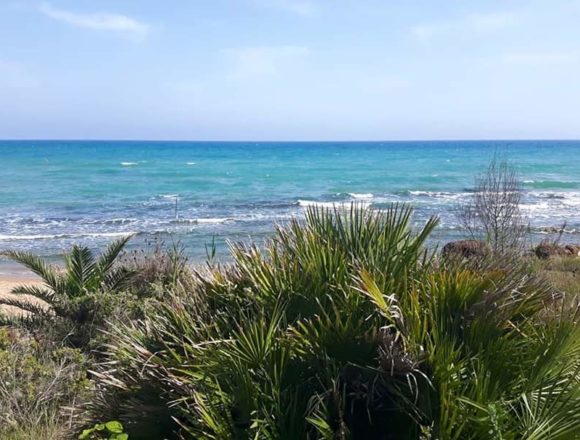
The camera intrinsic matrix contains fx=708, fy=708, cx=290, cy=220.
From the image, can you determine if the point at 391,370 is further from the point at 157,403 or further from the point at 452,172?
the point at 452,172

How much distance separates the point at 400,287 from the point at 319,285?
0.48 meters

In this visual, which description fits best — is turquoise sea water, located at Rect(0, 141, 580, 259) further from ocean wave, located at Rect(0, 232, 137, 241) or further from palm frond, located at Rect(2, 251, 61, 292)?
palm frond, located at Rect(2, 251, 61, 292)

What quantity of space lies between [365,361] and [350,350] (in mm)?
95

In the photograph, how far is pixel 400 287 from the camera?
404 centimetres

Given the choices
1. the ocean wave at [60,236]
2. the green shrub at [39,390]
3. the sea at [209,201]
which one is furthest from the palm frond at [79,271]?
the ocean wave at [60,236]

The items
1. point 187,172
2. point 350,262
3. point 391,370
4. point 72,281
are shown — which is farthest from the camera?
point 187,172

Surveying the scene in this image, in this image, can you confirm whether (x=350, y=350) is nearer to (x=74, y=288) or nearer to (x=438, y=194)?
(x=74, y=288)

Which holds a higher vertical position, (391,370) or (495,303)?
(495,303)

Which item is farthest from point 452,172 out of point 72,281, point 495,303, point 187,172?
point 495,303

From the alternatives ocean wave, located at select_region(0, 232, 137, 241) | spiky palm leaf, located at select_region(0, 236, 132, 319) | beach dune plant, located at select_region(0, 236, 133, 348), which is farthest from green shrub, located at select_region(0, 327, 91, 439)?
ocean wave, located at select_region(0, 232, 137, 241)

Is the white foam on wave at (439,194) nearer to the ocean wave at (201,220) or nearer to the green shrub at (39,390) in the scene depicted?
the ocean wave at (201,220)

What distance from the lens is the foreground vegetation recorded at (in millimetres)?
3441

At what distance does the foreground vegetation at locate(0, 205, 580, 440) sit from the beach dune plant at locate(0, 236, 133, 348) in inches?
140

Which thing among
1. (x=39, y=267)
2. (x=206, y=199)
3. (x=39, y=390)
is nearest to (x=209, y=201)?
(x=206, y=199)
